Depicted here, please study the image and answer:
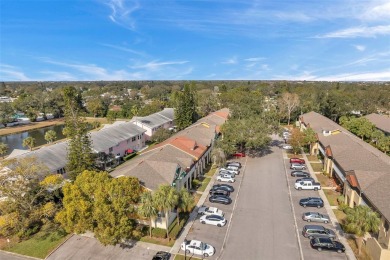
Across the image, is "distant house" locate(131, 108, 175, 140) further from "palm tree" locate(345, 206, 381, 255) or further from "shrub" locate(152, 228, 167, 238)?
"palm tree" locate(345, 206, 381, 255)

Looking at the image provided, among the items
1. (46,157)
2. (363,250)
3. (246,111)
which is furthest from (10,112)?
(363,250)

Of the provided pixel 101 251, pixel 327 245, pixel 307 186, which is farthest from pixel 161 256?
pixel 307 186

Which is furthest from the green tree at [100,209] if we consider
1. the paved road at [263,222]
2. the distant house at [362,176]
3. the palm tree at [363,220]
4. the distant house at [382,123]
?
the distant house at [382,123]

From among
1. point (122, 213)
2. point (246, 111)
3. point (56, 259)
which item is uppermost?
point (246, 111)

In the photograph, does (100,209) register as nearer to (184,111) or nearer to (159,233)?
(159,233)

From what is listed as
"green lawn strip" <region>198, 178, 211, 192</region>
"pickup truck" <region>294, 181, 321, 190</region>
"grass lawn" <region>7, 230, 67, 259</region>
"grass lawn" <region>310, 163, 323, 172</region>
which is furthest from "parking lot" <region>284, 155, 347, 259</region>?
"grass lawn" <region>7, 230, 67, 259</region>

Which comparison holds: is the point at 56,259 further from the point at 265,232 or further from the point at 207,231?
the point at 265,232
